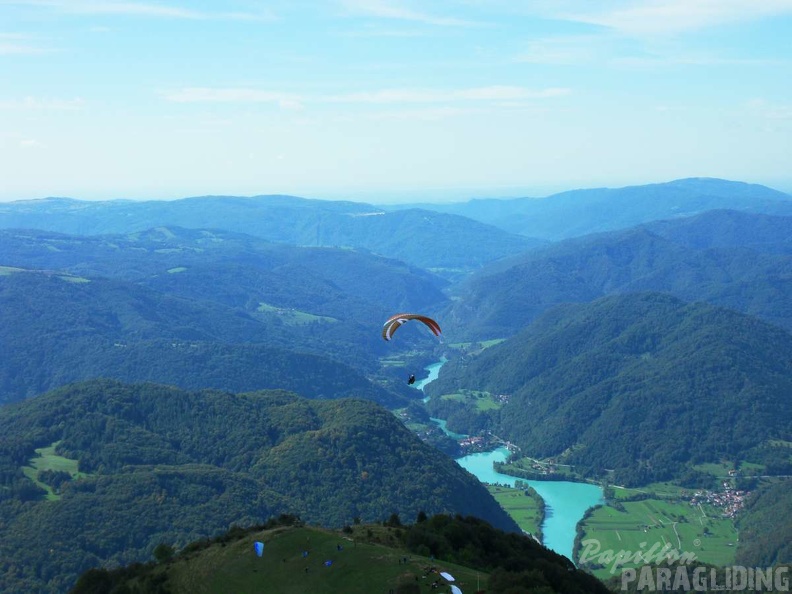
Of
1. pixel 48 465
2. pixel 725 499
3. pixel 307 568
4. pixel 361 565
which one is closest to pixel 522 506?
pixel 725 499

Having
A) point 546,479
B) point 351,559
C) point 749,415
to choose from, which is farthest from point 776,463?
point 351,559

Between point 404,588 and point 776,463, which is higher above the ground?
point 404,588

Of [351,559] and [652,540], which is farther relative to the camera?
[652,540]

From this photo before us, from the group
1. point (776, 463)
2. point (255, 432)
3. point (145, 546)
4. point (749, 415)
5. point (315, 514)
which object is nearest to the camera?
point (145, 546)

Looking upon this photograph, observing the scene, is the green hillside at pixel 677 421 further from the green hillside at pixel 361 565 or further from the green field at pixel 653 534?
the green hillside at pixel 361 565

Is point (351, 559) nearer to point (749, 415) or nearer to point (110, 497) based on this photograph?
point (110, 497)

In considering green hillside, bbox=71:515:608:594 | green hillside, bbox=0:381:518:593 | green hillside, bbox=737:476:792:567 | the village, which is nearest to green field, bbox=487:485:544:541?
green hillside, bbox=0:381:518:593
